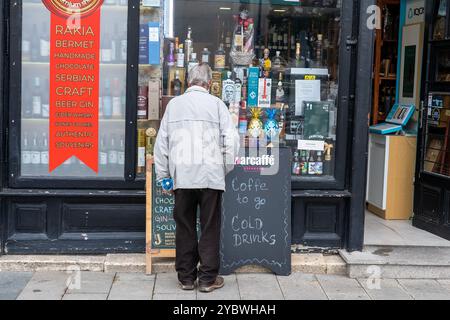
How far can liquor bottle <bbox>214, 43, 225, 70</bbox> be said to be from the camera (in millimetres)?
6230

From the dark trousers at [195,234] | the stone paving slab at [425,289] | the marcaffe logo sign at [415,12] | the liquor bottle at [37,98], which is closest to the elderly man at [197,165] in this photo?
the dark trousers at [195,234]

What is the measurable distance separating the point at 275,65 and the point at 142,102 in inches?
52.5

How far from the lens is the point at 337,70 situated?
609cm

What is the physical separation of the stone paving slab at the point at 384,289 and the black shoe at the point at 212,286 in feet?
3.97

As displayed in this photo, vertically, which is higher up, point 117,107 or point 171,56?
point 171,56

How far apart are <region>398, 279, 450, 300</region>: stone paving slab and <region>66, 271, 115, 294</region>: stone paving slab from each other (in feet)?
8.21

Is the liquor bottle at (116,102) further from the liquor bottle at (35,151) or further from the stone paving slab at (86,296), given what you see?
the stone paving slab at (86,296)

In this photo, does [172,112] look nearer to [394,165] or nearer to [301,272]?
[301,272]

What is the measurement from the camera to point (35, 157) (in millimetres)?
5953

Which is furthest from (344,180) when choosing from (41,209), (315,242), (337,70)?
(41,209)

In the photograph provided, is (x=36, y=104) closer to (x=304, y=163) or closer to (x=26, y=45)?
(x=26, y=45)

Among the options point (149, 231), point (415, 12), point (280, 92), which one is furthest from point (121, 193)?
point (415, 12)

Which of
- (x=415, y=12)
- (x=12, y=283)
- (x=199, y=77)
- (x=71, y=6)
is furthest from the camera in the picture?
(x=415, y=12)

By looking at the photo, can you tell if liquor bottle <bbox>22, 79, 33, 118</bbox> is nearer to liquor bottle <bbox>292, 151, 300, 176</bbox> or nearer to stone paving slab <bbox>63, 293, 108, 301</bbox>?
stone paving slab <bbox>63, 293, 108, 301</bbox>
